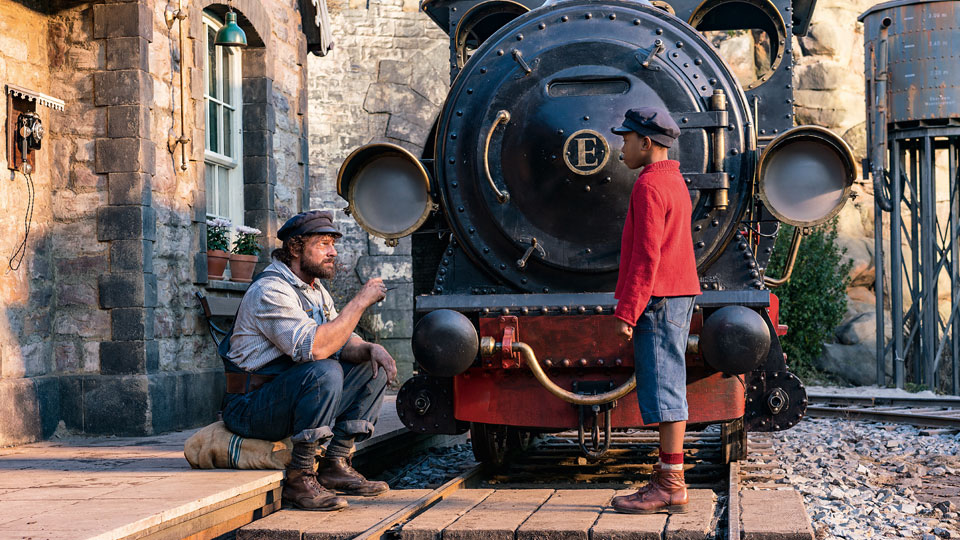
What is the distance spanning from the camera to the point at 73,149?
6.61 meters

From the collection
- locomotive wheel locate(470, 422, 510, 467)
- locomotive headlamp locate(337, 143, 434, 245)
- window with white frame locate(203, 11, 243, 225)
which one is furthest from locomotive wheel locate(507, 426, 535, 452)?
window with white frame locate(203, 11, 243, 225)

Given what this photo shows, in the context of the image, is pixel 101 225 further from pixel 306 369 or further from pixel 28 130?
pixel 306 369

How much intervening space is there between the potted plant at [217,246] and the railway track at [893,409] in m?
5.21

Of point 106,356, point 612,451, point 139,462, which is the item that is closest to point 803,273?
point 612,451

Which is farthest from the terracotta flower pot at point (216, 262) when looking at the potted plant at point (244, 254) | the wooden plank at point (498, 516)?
the wooden plank at point (498, 516)

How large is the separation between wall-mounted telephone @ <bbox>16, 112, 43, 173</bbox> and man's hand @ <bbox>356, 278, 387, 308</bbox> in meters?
2.80

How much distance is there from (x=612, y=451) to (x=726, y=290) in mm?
2122

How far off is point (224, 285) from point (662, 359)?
448 centimetres

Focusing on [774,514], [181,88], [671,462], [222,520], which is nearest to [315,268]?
[222,520]

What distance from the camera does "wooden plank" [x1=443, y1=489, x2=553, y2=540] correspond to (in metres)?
3.62

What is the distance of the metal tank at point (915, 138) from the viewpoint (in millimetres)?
12617

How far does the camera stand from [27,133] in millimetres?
6082

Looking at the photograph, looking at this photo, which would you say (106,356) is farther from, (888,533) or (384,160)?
(888,533)

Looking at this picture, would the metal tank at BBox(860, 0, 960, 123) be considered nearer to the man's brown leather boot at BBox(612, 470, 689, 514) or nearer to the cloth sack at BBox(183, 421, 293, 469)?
the man's brown leather boot at BBox(612, 470, 689, 514)
